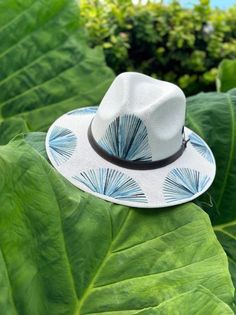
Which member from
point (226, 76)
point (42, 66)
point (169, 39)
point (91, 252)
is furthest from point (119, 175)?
point (169, 39)

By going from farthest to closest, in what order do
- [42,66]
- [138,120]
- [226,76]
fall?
1. [226,76]
2. [42,66]
3. [138,120]

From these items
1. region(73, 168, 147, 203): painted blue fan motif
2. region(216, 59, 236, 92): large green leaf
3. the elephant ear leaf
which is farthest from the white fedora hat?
region(216, 59, 236, 92): large green leaf

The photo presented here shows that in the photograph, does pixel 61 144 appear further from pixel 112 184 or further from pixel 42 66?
pixel 42 66

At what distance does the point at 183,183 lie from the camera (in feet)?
2.98

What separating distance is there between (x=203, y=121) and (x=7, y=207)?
526 mm

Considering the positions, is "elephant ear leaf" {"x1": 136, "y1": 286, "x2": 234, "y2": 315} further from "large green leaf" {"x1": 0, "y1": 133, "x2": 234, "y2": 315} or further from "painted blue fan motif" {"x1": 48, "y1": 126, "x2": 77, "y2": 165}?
"painted blue fan motif" {"x1": 48, "y1": 126, "x2": 77, "y2": 165}

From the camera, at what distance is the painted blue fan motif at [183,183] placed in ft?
2.92

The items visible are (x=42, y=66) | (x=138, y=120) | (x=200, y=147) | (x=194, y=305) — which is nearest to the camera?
(x=194, y=305)

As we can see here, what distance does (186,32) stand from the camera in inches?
94.5

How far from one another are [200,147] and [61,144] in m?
0.25

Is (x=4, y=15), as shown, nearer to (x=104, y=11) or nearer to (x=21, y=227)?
(x=21, y=227)

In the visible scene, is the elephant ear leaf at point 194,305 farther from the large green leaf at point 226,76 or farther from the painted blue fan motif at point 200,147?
the large green leaf at point 226,76

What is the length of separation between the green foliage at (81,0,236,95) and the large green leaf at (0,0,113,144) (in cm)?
97

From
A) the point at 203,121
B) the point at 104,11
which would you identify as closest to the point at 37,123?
the point at 203,121
